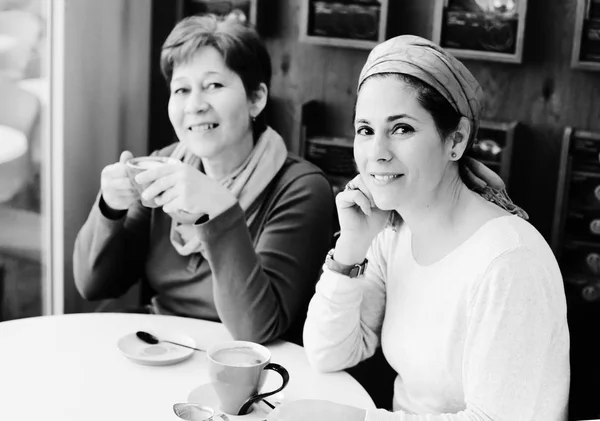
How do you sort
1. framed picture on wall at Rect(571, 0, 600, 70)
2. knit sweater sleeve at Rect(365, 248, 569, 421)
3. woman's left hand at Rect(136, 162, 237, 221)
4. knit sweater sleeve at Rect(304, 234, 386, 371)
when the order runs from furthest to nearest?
1. framed picture on wall at Rect(571, 0, 600, 70)
2. woman's left hand at Rect(136, 162, 237, 221)
3. knit sweater sleeve at Rect(304, 234, 386, 371)
4. knit sweater sleeve at Rect(365, 248, 569, 421)

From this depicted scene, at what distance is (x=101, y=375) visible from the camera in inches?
59.5

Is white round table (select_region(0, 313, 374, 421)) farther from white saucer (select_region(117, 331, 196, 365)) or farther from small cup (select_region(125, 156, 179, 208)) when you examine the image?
small cup (select_region(125, 156, 179, 208))

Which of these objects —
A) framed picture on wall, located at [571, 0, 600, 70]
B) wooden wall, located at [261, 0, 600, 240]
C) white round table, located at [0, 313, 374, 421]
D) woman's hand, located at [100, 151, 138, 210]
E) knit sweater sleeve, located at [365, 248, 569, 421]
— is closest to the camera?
knit sweater sleeve, located at [365, 248, 569, 421]

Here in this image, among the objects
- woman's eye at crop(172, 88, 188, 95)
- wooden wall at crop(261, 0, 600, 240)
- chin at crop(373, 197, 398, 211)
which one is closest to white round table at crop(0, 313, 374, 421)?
chin at crop(373, 197, 398, 211)

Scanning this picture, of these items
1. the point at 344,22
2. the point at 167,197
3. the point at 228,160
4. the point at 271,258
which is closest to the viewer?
the point at 167,197

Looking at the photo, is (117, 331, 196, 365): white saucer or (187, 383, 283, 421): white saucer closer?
(187, 383, 283, 421): white saucer

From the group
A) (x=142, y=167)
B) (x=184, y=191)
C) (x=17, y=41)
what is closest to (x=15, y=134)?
(x=17, y=41)

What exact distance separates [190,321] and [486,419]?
30.1 inches

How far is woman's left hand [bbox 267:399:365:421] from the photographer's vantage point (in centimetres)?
130

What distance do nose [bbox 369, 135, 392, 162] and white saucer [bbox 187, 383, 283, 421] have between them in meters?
0.45

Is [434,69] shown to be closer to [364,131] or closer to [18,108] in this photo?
[364,131]

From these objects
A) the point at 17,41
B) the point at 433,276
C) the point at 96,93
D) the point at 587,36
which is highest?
the point at 587,36

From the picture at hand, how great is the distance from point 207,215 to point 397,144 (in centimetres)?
49

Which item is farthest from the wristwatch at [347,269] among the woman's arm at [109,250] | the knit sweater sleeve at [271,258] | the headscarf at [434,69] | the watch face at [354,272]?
the woman's arm at [109,250]
